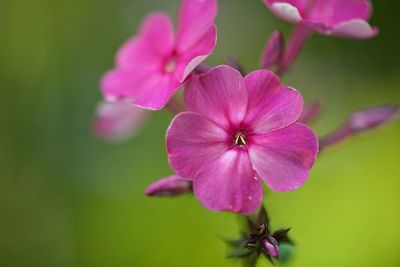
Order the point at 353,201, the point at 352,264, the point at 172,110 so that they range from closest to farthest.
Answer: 1. the point at 172,110
2. the point at 352,264
3. the point at 353,201

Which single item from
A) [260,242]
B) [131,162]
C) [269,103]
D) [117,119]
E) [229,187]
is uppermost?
[269,103]

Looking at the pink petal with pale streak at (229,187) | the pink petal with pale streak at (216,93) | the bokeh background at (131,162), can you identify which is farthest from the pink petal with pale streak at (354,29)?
the bokeh background at (131,162)

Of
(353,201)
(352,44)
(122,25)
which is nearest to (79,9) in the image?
(122,25)

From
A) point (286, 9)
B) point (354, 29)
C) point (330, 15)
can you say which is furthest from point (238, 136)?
point (330, 15)

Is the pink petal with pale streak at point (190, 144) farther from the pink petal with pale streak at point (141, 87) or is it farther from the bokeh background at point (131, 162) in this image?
the bokeh background at point (131, 162)

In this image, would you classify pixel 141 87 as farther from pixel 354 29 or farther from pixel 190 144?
pixel 354 29

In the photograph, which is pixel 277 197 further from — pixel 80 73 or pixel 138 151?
pixel 80 73
